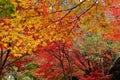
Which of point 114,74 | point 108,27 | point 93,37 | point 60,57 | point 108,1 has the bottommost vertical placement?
point 114,74

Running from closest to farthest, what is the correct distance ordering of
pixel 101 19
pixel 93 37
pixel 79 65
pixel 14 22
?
pixel 14 22 → pixel 101 19 → pixel 93 37 → pixel 79 65

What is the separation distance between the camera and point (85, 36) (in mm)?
23422

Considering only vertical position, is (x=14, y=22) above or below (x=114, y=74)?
above

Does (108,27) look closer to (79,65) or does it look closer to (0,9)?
(0,9)

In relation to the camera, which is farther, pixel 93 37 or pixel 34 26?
pixel 93 37

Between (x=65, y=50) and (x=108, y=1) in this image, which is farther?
(x=65, y=50)

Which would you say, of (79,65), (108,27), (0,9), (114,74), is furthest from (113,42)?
(0,9)

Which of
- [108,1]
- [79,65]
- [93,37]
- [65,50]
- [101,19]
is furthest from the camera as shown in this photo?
[79,65]

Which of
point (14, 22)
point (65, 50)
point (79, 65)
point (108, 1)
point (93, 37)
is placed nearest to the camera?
point (14, 22)

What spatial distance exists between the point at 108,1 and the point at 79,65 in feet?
56.5

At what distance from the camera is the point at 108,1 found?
9.98 metres

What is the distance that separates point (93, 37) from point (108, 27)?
11558 mm

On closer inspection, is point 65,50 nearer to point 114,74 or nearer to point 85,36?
point 85,36

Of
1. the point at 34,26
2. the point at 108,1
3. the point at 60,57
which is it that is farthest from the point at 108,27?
the point at 60,57
